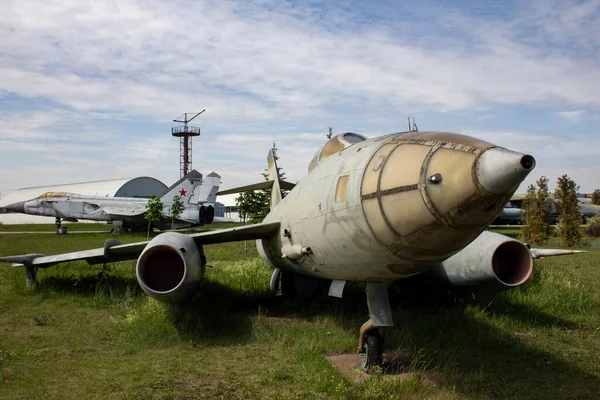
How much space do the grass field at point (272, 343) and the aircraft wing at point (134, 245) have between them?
0.72 metres

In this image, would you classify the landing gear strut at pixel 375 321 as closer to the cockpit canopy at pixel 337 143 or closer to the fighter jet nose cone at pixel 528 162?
the cockpit canopy at pixel 337 143

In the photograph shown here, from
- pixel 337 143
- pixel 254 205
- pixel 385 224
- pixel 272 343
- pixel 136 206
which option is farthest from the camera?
pixel 136 206

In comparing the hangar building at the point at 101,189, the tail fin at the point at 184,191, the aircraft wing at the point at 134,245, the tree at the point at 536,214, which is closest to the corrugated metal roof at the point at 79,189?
the hangar building at the point at 101,189

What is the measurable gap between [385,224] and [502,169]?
3.57ft

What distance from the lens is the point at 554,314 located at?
8789 mm

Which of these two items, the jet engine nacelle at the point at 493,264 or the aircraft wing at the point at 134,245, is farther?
the aircraft wing at the point at 134,245

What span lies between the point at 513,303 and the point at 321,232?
5740 millimetres

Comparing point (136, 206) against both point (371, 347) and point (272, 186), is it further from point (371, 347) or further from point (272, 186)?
point (371, 347)

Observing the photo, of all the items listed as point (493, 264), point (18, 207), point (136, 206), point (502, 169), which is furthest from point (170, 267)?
point (18, 207)

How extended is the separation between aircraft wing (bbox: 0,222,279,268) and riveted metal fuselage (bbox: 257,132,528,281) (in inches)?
62.8

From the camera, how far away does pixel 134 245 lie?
8.43 metres

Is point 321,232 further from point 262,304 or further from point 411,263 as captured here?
point 262,304

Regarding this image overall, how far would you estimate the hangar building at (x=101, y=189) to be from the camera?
54.2 meters

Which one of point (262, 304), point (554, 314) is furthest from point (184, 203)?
point (554, 314)
